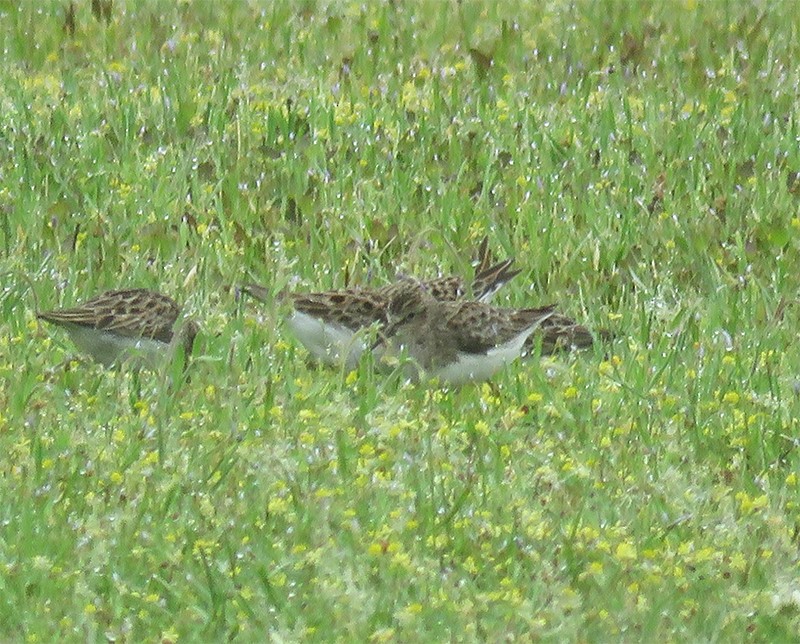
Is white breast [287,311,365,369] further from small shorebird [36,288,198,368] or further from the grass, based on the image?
small shorebird [36,288,198,368]

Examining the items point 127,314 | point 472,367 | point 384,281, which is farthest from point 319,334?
point 384,281

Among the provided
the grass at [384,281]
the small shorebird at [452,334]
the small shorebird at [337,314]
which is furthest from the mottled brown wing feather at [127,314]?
the small shorebird at [452,334]

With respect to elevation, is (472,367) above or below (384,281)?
above

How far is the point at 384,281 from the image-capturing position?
367 inches

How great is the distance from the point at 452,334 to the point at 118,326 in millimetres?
1455

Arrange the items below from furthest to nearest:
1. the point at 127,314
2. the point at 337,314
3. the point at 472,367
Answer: the point at 337,314 → the point at 472,367 → the point at 127,314

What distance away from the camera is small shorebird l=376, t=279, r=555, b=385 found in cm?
782

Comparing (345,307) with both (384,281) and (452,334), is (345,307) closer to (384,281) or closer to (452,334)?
(452,334)

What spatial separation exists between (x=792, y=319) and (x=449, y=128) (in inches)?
132

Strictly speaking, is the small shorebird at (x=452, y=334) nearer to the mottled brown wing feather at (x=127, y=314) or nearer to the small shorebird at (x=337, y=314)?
the small shorebird at (x=337, y=314)

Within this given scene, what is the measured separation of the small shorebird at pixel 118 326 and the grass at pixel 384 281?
10 cm

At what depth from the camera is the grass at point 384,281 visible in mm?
5531

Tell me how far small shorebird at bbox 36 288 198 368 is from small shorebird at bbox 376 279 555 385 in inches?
37.5

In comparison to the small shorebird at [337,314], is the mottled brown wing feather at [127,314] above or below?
above
